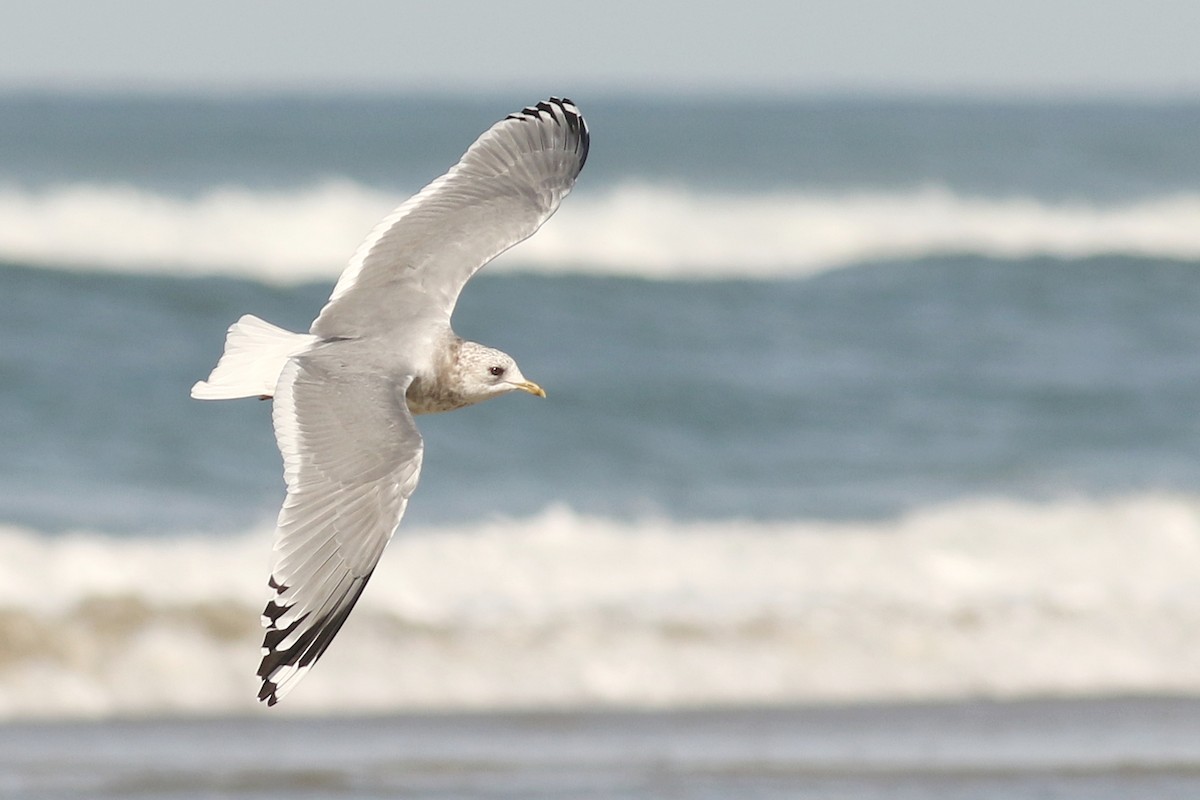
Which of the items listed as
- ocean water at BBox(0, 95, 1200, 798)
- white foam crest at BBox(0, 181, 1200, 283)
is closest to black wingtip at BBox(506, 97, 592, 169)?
ocean water at BBox(0, 95, 1200, 798)

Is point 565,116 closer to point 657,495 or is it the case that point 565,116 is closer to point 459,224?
point 459,224

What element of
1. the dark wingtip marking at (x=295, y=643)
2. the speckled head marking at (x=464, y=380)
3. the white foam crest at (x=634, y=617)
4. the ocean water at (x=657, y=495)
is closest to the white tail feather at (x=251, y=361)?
the speckled head marking at (x=464, y=380)

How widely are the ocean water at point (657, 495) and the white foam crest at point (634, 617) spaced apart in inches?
0.7

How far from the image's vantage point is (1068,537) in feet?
28.4

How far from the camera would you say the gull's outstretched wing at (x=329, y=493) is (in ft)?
12.0

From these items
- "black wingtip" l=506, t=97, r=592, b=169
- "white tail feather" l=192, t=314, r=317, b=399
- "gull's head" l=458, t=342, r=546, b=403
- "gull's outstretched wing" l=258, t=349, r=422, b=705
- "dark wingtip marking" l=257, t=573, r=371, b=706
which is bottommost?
"dark wingtip marking" l=257, t=573, r=371, b=706

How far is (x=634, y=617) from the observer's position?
727 cm

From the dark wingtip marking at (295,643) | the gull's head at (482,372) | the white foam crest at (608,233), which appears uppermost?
the white foam crest at (608,233)

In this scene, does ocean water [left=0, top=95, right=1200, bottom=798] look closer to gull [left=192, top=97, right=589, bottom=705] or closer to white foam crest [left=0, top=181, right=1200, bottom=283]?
white foam crest [left=0, top=181, right=1200, bottom=283]

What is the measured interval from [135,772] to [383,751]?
75 centimetres

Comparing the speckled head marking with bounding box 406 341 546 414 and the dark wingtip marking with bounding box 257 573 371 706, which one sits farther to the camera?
the speckled head marking with bounding box 406 341 546 414

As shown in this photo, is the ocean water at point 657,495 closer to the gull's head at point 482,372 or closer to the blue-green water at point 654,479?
the blue-green water at point 654,479

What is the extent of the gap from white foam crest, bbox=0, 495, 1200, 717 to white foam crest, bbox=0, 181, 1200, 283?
668 cm

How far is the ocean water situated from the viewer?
22.1 ft
